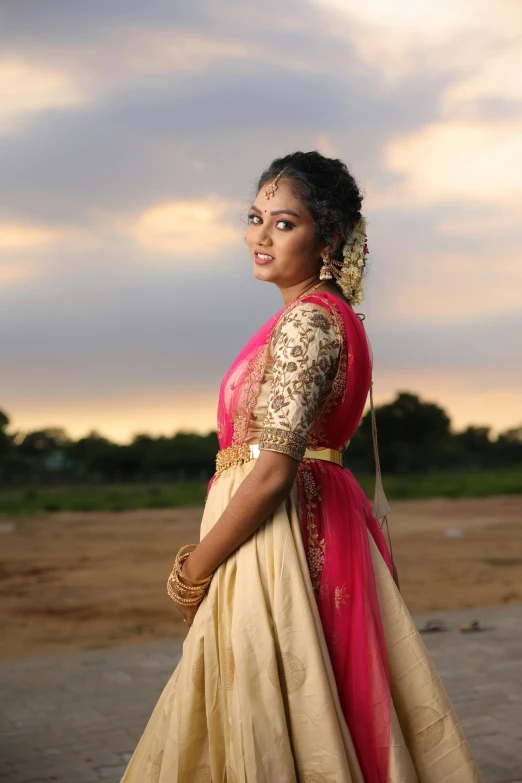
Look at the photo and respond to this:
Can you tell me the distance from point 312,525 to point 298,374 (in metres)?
0.35

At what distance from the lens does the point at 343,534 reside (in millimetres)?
1971

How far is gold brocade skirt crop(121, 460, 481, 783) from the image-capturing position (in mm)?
1795

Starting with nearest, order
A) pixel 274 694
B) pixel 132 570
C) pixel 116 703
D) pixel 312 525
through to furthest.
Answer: pixel 274 694, pixel 312 525, pixel 116 703, pixel 132 570

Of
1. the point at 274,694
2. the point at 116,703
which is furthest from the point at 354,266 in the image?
the point at 116,703

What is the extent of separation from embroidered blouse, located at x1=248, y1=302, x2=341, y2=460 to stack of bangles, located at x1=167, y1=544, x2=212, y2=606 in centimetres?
34

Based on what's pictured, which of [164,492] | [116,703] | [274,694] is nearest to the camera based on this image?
[274,694]

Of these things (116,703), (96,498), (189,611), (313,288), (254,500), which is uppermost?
(313,288)

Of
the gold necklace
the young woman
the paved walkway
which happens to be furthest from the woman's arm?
the paved walkway

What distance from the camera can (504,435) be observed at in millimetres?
38250

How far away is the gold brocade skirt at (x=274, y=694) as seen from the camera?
179 centimetres

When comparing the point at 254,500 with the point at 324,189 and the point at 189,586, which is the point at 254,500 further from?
the point at 324,189

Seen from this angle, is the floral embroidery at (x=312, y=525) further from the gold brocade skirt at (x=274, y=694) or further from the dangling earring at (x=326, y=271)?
the dangling earring at (x=326, y=271)

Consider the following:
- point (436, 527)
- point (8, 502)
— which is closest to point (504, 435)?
point (436, 527)

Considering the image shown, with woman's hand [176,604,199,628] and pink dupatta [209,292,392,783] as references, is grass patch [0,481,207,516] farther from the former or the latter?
pink dupatta [209,292,392,783]
